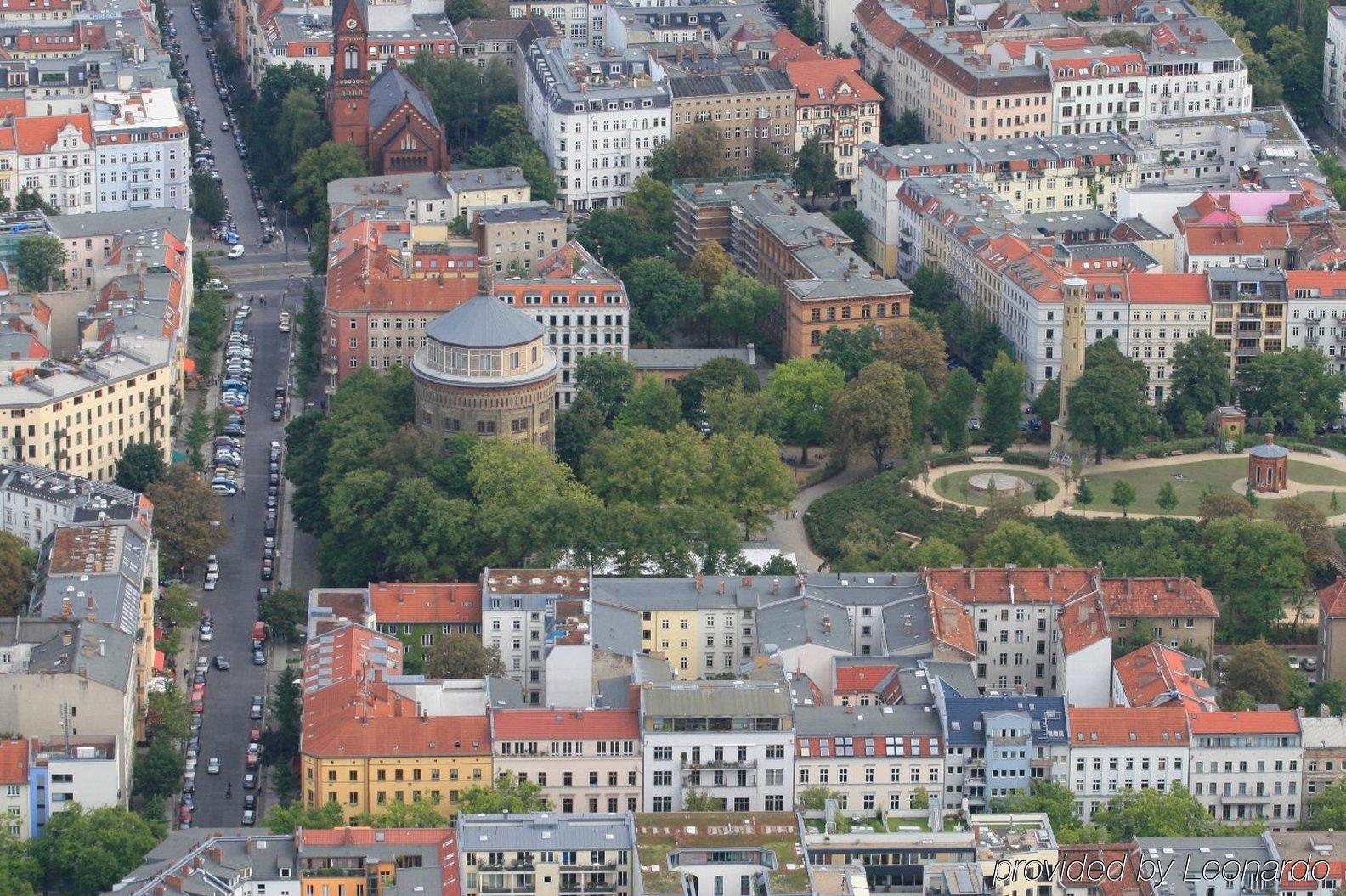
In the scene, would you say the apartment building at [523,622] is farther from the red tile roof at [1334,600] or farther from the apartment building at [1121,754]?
the red tile roof at [1334,600]

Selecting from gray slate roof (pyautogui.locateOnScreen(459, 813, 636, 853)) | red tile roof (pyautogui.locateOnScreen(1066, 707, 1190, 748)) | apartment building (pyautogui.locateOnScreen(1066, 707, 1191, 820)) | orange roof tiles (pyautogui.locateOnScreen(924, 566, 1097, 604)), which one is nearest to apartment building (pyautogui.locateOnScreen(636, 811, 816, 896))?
gray slate roof (pyautogui.locateOnScreen(459, 813, 636, 853))

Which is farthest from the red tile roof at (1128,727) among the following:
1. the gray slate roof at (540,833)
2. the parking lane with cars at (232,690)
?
the parking lane with cars at (232,690)

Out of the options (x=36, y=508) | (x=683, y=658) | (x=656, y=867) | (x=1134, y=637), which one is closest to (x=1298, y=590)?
(x=1134, y=637)

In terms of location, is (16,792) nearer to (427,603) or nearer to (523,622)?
(427,603)

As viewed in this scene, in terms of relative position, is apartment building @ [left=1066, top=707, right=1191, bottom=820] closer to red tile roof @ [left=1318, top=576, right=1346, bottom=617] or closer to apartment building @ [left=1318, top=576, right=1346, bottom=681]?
apartment building @ [left=1318, top=576, right=1346, bottom=681]

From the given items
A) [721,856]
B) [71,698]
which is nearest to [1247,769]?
[721,856]
